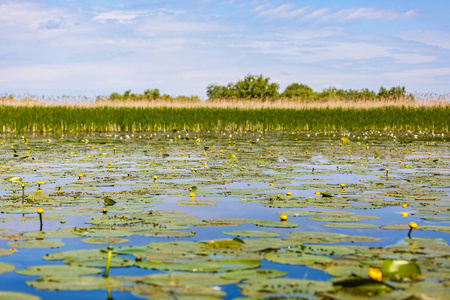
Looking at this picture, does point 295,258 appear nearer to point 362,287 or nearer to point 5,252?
point 362,287

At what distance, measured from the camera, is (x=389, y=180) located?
6.53 m

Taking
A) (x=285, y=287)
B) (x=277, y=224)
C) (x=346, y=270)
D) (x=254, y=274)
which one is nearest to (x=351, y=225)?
(x=277, y=224)

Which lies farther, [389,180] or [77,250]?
[389,180]

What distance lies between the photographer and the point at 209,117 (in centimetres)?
2506

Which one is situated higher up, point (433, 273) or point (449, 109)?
point (449, 109)

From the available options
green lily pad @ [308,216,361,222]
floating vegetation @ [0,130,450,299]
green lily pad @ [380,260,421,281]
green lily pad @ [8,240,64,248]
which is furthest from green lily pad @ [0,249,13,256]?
green lily pad @ [308,216,361,222]

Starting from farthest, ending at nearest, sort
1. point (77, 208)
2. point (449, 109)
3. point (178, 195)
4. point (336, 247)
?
1. point (449, 109)
2. point (178, 195)
3. point (77, 208)
4. point (336, 247)

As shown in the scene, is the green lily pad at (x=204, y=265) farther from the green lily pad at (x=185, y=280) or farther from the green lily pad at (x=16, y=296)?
the green lily pad at (x=16, y=296)

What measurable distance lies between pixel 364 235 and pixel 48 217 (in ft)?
7.57

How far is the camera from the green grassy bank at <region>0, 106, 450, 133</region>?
22.2 m

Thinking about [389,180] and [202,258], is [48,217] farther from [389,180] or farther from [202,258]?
[389,180]

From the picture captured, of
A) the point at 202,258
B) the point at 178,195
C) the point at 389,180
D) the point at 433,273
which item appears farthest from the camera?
the point at 389,180

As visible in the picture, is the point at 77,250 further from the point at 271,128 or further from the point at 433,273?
the point at 271,128

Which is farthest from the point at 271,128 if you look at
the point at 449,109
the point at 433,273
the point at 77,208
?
the point at 433,273
